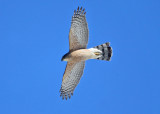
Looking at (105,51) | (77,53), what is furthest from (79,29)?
(105,51)

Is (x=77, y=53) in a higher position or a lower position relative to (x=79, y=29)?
lower

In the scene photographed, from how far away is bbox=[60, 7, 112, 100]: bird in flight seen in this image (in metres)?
13.7

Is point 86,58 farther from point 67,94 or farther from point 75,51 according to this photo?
point 67,94

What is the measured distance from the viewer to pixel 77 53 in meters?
13.8

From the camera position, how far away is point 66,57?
13875 mm

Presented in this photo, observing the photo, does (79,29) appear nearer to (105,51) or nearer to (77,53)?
(77,53)

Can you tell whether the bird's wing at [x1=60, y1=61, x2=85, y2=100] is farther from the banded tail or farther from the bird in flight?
the banded tail

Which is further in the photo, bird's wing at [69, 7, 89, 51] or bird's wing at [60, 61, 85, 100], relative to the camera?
bird's wing at [60, 61, 85, 100]

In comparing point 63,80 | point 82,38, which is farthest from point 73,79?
point 82,38

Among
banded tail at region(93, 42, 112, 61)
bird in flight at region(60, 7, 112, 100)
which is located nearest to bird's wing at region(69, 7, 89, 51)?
bird in flight at region(60, 7, 112, 100)

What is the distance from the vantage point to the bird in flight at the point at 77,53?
13672mm

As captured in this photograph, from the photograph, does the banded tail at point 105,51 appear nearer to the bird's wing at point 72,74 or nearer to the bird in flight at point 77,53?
the bird in flight at point 77,53

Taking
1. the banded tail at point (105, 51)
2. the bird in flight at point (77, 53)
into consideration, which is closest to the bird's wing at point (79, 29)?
the bird in flight at point (77, 53)

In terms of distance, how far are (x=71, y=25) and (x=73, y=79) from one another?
2051mm
